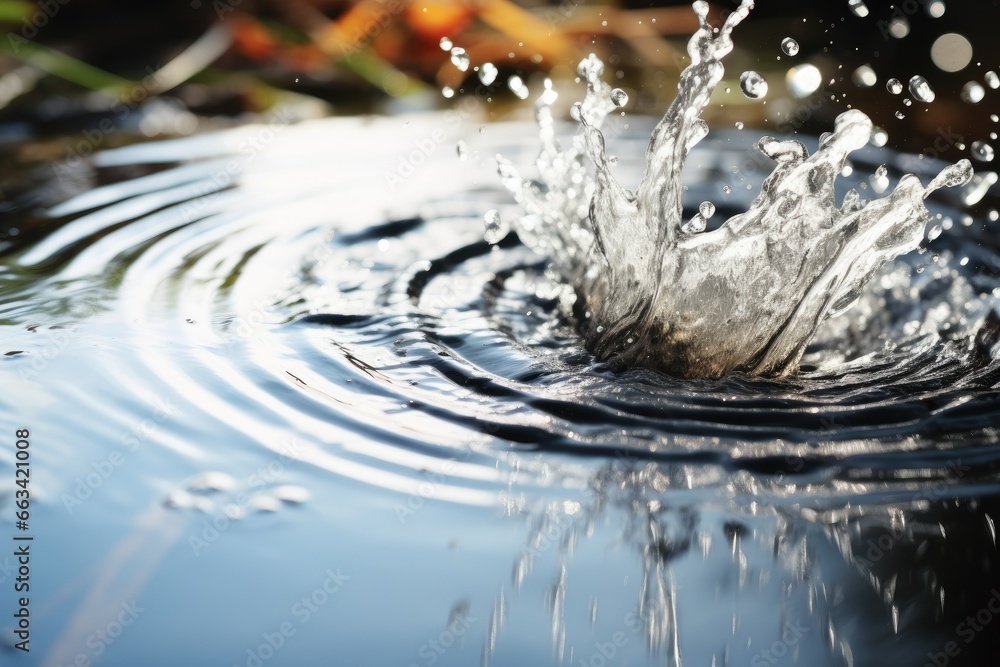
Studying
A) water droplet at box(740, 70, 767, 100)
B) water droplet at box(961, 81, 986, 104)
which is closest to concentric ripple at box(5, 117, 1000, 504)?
water droplet at box(740, 70, 767, 100)

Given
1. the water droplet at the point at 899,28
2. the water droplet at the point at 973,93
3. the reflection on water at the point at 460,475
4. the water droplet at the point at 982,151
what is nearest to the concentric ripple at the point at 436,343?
the reflection on water at the point at 460,475

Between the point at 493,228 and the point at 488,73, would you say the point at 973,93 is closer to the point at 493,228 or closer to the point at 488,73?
the point at 488,73

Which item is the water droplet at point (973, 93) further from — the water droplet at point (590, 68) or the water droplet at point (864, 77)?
the water droplet at point (590, 68)

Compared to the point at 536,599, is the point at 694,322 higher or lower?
higher

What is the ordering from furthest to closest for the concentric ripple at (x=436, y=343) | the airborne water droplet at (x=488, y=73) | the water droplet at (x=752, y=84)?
the airborne water droplet at (x=488, y=73) < the water droplet at (x=752, y=84) < the concentric ripple at (x=436, y=343)

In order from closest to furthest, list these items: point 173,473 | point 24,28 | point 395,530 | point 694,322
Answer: point 395,530 < point 173,473 < point 694,322 < point 24,28

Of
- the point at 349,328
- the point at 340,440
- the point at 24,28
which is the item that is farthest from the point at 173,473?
the point at 24,28

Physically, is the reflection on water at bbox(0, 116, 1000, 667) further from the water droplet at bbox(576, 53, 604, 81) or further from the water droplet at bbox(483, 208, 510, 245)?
the water droplet at bbox(576, 53, 604, 81)

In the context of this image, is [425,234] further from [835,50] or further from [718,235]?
[835,50]

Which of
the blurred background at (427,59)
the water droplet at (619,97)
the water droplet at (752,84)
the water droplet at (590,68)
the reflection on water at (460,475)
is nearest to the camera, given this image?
the reflection on water at (460,475)
